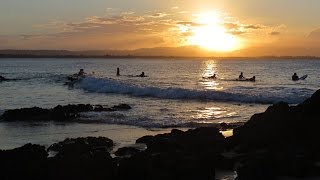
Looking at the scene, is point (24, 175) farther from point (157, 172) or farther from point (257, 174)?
point (257, 174)

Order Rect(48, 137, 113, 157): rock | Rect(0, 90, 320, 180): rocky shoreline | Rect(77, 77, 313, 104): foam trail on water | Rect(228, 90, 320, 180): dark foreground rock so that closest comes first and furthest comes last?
Rect(0, 90, 320, 180): rocky shoreline, Rect(228, 90, 320, 180): dark foreground rock, Rect(48, 137, 113, 157): rock, Rect(77, 77, 313, 104): foam trail on water

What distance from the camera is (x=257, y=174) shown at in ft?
34.6

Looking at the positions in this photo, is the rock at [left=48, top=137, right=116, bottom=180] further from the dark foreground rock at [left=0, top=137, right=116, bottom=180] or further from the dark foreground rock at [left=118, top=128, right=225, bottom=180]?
the dark foreground rock at [left=118, top=128, right=225, bottom=180]

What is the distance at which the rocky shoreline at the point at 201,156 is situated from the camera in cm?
1038

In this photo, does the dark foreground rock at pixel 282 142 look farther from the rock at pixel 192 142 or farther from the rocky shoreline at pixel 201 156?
the rock at pixel 192 142

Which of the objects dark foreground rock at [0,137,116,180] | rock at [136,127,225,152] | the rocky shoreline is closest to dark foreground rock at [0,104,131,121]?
the rocky shoreline

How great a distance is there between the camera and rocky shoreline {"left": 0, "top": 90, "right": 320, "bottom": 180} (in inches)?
409

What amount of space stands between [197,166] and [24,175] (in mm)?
3494

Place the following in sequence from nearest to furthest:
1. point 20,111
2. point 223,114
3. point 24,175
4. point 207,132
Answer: point 24,175 < point 207,132 < point 20,111 < point 223,114

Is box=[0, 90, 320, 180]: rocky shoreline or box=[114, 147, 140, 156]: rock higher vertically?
box=[0, 90, 320, 180]: rocky shoreline

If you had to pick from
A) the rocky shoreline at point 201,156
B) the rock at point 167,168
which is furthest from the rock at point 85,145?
the rock at point 167,168

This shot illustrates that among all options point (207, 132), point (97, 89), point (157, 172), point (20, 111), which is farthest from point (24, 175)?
point (97, 89)

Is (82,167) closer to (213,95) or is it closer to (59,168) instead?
(59,168)

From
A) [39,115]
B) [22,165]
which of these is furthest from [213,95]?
[22,165]
